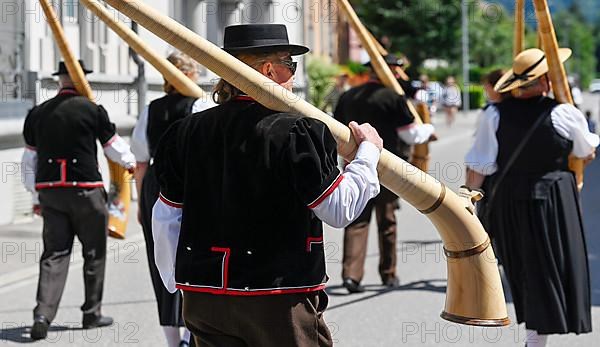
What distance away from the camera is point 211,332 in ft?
12.7

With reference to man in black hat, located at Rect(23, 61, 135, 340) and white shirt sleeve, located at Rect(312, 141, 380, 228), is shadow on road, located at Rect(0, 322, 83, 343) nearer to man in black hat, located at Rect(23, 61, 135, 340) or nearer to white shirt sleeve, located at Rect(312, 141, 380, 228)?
man in black hat, located at Rect(23, 61, 135, 340)

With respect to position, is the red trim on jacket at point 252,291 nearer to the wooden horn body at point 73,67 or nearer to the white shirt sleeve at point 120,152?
the wooden horn body at point 73,67

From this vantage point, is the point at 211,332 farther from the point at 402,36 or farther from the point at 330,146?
the point at 402,36

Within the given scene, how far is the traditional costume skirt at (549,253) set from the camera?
19.9 ft

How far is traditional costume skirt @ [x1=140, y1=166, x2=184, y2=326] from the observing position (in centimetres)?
637

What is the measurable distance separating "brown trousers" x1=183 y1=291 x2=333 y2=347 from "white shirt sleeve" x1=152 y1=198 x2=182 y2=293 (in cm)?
27

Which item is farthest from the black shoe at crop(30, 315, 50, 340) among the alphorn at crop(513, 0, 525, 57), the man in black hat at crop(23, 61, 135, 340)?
the alphorn at crop(513, 0, 525, 57)

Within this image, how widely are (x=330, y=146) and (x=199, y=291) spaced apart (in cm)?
66

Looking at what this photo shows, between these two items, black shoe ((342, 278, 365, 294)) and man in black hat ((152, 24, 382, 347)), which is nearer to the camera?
man in black hat ((152, 24, 382, 347))

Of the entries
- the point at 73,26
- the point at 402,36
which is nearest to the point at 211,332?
the point at 73,26

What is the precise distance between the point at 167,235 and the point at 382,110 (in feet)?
16.6

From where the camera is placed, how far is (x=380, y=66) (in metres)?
8.81

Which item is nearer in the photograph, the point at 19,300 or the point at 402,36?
the point at 19,300

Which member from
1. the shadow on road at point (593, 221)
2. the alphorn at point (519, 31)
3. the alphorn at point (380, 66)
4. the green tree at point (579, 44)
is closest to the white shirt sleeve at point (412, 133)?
the alphorn at point (380, 66)
